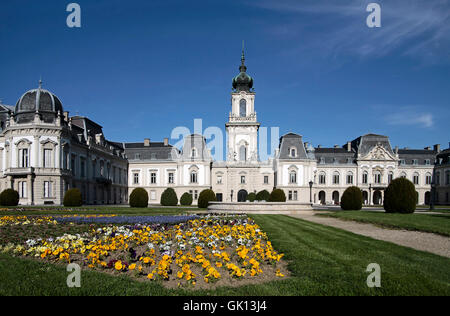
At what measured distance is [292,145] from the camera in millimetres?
57219

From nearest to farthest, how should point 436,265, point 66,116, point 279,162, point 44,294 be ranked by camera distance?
point 44,294 → point 436,265 → point 66,116 → point 279,162

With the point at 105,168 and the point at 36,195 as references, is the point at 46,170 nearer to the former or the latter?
the point at 36,195

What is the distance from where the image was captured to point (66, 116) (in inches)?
1785

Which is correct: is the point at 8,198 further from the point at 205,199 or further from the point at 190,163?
the point at 190,163

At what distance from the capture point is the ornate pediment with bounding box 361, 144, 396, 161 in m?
60.6

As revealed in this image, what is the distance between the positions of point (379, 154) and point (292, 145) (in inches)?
692

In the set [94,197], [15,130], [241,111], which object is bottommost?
[94,197]

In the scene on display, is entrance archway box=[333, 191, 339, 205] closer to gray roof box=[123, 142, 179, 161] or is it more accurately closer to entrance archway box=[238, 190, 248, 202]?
entrance archway box=[238, 190, 248, 202]

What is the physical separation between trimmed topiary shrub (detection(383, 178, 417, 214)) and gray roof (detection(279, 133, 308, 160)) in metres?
30.7

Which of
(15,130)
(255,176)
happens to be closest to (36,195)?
(15,130)

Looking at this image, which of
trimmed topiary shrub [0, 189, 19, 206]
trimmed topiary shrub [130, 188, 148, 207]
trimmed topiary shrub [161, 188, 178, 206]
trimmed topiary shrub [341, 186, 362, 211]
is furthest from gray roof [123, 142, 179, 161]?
trimmed topiary shrub [341, 186, 362, 211]

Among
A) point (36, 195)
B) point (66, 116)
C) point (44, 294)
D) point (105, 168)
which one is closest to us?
point (44, 294)

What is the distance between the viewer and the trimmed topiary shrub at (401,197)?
24859 mm

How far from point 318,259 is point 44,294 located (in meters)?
5.90
